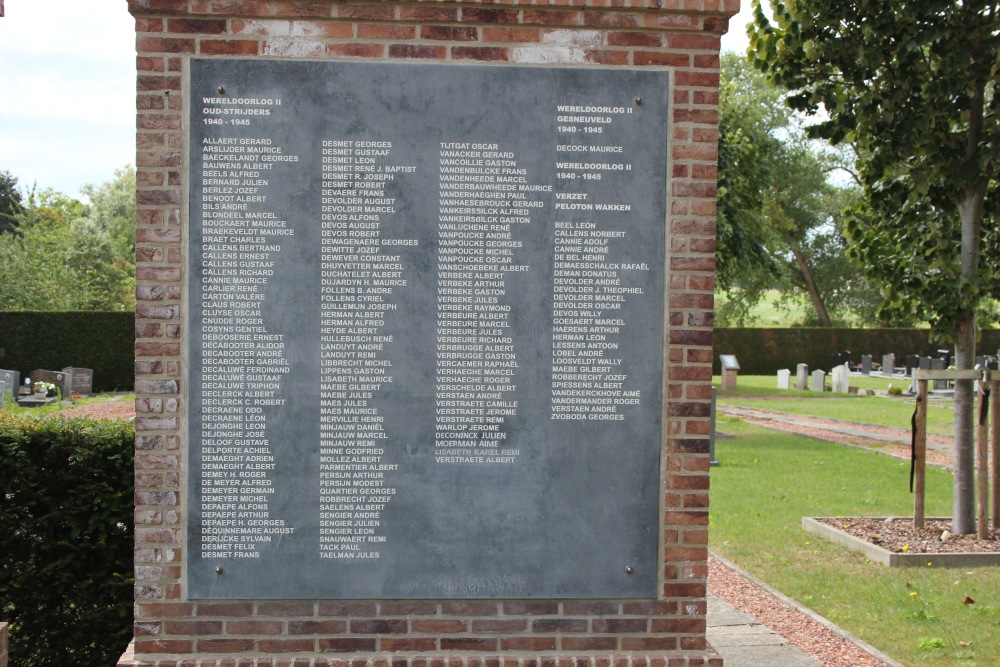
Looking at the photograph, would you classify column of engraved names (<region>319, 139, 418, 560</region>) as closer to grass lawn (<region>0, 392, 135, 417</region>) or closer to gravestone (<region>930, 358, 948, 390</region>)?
grass lawn (<region>0, 392, 135, 417</region>)

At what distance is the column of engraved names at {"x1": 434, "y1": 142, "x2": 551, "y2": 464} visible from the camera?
402cm

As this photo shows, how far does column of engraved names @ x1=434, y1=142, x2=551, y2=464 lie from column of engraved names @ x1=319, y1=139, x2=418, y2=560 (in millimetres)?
218

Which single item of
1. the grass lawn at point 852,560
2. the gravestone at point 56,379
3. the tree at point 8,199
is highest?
the tree at point 8,199

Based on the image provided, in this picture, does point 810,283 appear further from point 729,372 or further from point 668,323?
point 668,323

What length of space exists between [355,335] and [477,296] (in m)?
0.59

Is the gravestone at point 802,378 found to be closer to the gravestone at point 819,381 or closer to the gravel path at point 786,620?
the gravestone at point 819,381

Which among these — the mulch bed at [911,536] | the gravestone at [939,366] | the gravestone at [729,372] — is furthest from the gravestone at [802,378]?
the mulch bed at [911,536]

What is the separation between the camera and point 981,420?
29.6 ft

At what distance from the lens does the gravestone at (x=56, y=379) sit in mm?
25219

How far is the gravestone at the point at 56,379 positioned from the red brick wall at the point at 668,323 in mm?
23672

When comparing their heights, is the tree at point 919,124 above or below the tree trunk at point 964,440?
above

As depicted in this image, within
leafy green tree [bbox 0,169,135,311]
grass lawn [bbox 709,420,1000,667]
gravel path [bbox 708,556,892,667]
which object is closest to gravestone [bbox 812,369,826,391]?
grass lawn [bbox 709,420,1000,667]

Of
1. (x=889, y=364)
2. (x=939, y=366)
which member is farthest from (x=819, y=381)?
(x=889, y=364)

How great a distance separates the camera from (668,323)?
13.3 ft
